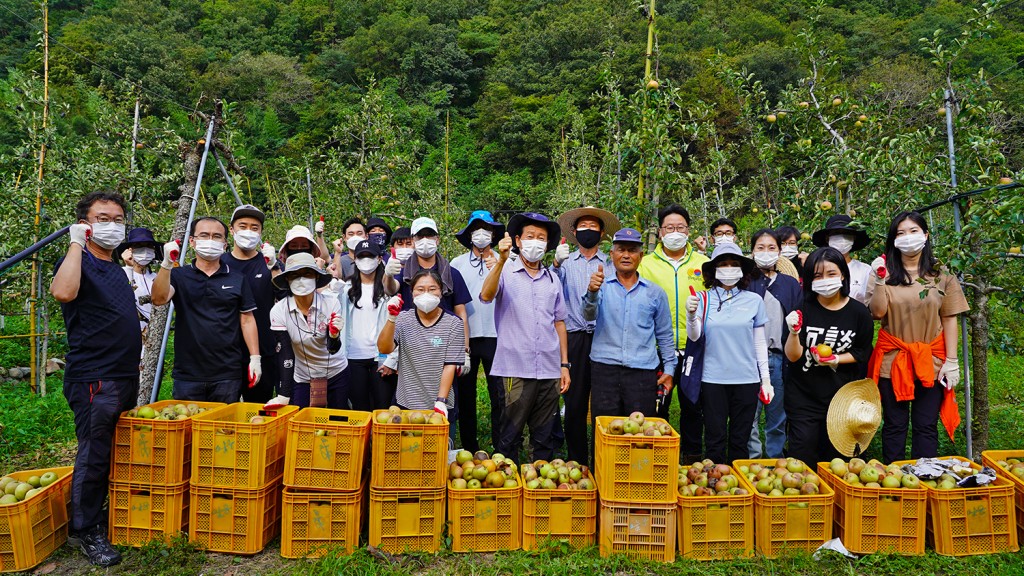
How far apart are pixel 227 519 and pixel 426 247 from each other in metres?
2.37

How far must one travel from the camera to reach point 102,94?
27469 mm

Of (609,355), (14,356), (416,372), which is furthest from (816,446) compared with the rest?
(14,356)

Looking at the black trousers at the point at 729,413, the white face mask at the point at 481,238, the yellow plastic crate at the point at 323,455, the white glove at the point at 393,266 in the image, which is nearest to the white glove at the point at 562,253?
the white face mask at the point at 481,238

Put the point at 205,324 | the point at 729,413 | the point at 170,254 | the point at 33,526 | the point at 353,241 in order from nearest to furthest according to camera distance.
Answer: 1. the point at 33,526
2. the point at 170,254
3. the point at 205,324
4. the point at 729,413
5. the point at 353,241

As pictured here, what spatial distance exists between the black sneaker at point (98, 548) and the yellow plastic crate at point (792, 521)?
405 cm

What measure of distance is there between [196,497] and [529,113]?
3015cm

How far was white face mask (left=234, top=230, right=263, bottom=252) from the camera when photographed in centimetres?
469

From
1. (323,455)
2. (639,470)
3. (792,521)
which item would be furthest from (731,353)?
(323,455)

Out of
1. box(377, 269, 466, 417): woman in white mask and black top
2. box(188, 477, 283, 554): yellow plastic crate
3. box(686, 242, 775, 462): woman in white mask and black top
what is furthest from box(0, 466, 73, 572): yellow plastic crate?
box(686, 242, 775, 462): woman in white mask and black top

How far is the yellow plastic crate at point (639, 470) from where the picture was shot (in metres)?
3.50

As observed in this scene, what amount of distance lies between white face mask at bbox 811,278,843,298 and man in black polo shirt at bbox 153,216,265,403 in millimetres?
4299

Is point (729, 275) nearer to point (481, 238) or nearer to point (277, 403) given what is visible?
point (481, 238)

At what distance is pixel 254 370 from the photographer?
4305 millimetres

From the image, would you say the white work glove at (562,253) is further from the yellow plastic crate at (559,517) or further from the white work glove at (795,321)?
the yellow plastic crate at (559,517)
